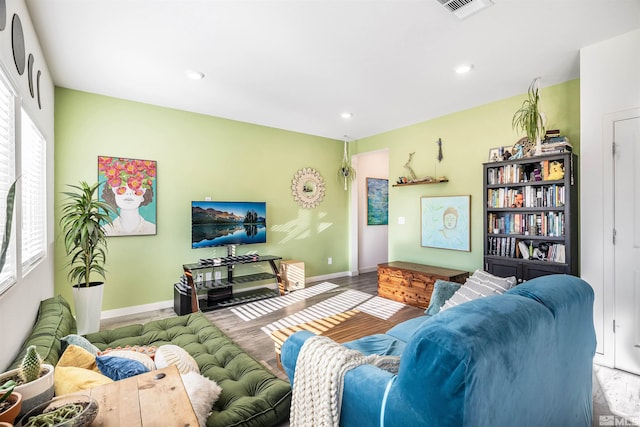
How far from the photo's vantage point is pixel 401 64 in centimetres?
288

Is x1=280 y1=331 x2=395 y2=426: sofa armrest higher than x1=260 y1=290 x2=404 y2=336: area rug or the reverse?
higher

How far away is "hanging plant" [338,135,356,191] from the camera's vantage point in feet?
19.3

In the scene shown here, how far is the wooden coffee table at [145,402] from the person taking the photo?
3.16 ft

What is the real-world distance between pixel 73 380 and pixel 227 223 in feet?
10.5

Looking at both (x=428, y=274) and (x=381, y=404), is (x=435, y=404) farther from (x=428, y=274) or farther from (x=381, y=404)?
(x=428, y=274)

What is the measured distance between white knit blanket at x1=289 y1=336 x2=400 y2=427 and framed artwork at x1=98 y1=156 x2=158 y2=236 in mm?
3217

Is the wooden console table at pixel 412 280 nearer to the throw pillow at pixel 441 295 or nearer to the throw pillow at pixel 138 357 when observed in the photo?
the throw pillow at pixel 441 295

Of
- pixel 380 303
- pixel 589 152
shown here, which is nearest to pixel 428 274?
pixel 380 303

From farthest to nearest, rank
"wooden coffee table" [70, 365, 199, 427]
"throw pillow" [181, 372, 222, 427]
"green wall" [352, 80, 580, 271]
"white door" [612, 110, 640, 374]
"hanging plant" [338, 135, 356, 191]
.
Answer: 1. "hanging plant" [338, 135, 356, 191]
2. "green wall" [352, 80, 580, 271]
3. "white door" [612, 110, 640, 374]
4. "throw pillow" [181, 372, 222, 427]
5. "wooden coffee table" [70, 365, 199, 427]

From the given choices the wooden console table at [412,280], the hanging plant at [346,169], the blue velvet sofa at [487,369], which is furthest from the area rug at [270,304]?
the blue velvet sofa at [487,369]

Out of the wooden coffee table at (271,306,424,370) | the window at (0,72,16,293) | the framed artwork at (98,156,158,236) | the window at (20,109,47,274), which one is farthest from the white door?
the framed artwork at (98,156,158,236)

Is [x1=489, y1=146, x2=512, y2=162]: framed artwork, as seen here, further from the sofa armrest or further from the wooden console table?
the sofa armrest

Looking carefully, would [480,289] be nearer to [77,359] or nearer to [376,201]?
[77,359]

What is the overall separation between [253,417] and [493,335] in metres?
1.15
